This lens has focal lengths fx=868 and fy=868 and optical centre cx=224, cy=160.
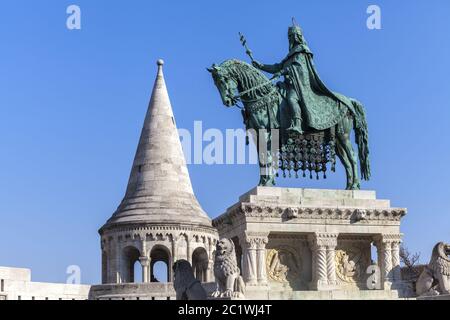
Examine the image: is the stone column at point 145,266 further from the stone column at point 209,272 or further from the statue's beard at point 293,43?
the statue's beard at point 293,43

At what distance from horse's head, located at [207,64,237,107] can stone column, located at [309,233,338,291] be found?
13.9ft

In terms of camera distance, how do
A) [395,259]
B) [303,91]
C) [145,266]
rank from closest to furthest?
[395,259], [303,91], [145,266]

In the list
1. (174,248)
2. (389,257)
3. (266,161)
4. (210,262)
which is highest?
(174,248)

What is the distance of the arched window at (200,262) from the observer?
165 ft

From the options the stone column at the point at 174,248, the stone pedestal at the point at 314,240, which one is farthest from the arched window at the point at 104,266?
the stone pedestal at the point at 314,240

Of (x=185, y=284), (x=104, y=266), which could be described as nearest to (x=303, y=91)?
(x=185, y=284)

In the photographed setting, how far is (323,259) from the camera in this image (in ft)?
74.1

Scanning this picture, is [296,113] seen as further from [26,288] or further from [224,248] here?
[26,288]

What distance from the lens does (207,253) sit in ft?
166

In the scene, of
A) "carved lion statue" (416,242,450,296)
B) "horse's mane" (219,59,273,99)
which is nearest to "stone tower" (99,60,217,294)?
"horse's mane" (219,59,273,99)

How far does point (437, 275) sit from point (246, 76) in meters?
7.30

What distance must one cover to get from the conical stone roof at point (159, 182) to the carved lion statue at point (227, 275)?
96.1 feet
